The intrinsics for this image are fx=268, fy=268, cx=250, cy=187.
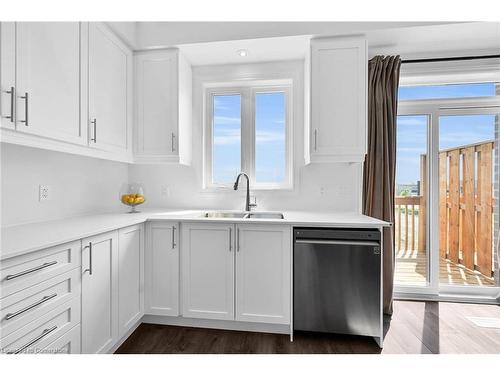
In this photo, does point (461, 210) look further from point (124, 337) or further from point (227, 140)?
point (124, 337)

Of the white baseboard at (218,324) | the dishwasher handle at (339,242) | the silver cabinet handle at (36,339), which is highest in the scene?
the dishwasher handle at (339,242)

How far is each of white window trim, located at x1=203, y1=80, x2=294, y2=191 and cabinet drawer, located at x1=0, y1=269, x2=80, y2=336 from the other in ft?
5.06

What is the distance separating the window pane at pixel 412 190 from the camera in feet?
8.71

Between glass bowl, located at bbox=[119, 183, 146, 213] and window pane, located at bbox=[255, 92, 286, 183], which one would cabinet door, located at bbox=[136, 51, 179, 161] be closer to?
glass bowl, located at bbox=[119, 183, 146, 213]

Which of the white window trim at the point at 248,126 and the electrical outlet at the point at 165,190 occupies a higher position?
the white window trim at the point at 248,126

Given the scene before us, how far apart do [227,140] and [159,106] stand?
0.74m

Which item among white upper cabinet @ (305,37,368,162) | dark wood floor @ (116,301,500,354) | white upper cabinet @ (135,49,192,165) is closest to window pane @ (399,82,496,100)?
white upper cabinet @ (305,37,368,162)

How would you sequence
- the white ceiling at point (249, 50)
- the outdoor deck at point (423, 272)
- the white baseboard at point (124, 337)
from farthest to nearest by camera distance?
the outdoor deck at point (423, 272)
the white ceiling at point (249, 50)
the white baseboard at point (124, 337)

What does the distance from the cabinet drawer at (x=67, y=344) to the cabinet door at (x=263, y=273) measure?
3.31ft

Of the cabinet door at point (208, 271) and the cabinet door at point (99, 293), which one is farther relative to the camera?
the cabinet door at point (208, 271)

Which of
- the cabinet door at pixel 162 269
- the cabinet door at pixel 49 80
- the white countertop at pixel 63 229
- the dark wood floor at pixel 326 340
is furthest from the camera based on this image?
the cabinet door at pixel 162 269

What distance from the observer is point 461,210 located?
8.81 feet

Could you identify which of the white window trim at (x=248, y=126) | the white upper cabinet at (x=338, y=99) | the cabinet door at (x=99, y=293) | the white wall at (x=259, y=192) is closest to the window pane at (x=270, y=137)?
the white window trim at (x=248, y=126)

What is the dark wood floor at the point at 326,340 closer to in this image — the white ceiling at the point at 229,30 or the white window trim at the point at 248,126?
→ the white window trim at the point at 248,126
